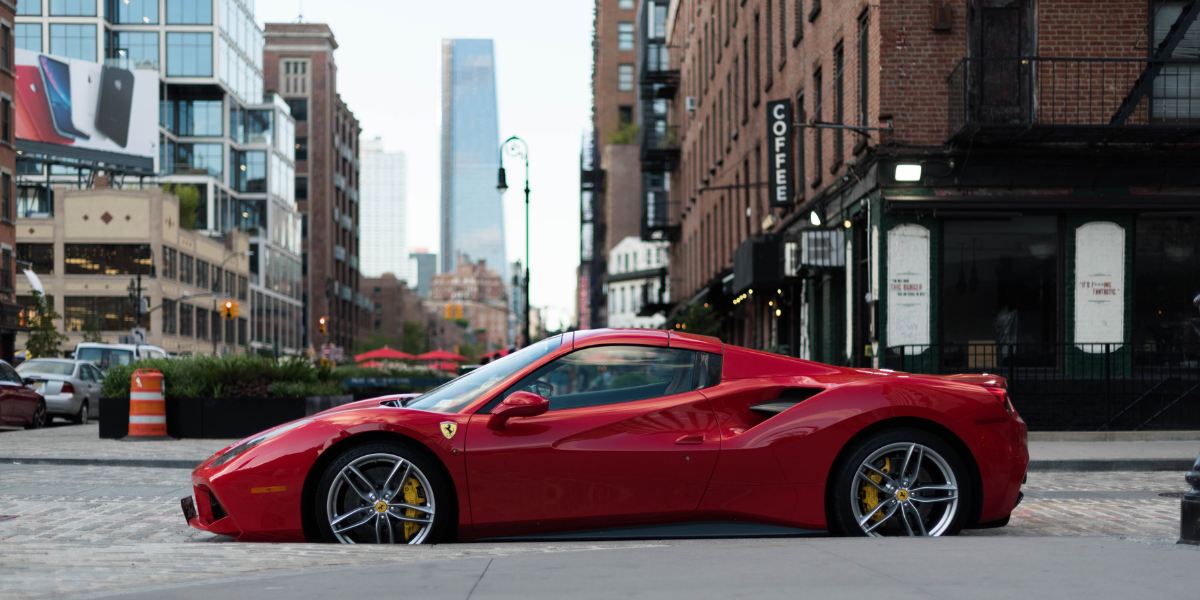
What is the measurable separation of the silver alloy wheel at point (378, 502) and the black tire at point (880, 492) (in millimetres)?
2241

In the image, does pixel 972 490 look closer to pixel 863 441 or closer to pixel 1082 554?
pixel 863 441

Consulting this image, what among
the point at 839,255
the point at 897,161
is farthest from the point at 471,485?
the point at 839,255

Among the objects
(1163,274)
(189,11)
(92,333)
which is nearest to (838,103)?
(1163,274)

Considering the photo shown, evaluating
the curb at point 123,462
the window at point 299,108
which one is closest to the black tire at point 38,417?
the curb at point 123,462

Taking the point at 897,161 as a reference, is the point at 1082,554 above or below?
below

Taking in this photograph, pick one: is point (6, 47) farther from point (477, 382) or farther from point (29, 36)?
point (477, 382)

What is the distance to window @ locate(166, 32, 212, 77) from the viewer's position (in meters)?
83.7

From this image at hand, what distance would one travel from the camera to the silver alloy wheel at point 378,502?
6.05 m

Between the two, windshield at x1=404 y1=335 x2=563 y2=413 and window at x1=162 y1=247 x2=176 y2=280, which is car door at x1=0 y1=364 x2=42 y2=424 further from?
window at x1=162 y1=247 x2=176 y2=280

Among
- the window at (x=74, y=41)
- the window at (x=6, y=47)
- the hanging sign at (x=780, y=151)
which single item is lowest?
the hanging sign at (x=780, y=151)

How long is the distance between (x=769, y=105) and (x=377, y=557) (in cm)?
1888

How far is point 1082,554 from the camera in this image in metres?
5.22

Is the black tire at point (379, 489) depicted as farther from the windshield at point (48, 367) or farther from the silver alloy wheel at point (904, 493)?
the windshield at point (48, 367)

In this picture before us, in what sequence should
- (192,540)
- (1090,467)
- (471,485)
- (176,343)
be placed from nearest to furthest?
(471,485) → (192,540) → (1090,467) → (176,343)
